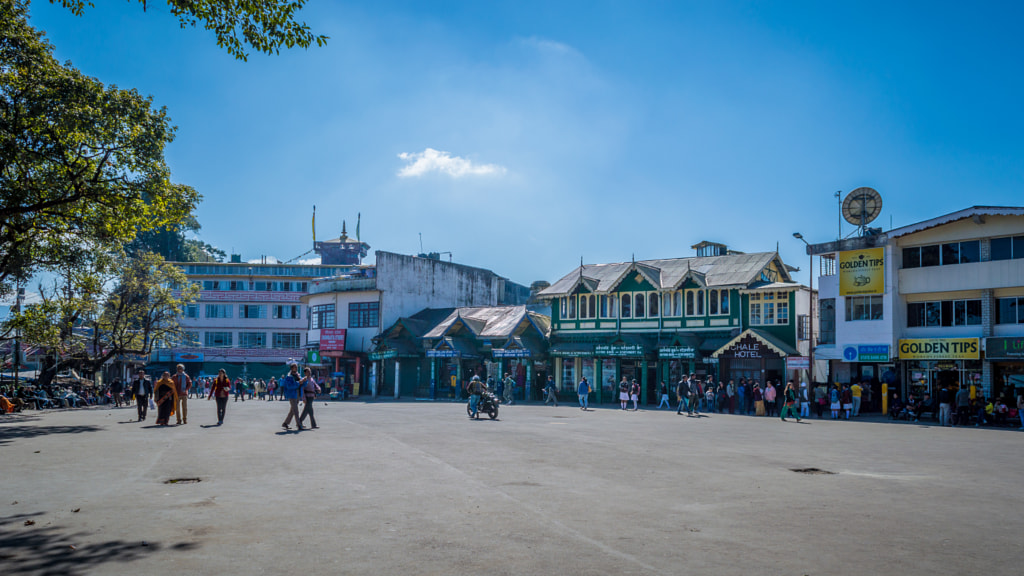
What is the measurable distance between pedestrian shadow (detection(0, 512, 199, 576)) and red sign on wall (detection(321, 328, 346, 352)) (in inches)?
1838

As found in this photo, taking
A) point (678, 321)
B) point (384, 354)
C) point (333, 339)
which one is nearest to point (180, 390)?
point (678, 321)

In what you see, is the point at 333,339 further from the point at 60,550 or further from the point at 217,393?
the point at 60,550

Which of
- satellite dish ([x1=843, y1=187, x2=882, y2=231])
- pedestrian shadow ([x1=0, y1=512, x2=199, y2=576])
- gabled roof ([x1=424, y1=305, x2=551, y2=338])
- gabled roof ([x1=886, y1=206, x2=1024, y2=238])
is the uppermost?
satellite dish ([x1=843, y1=187, x2=882, y2=231])

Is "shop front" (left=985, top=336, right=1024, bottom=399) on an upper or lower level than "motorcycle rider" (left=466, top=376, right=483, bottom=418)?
upper

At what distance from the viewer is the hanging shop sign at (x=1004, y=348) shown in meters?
29.3

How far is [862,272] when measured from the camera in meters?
34.4

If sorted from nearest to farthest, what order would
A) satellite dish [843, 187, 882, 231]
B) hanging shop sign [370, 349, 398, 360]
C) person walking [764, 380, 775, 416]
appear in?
1. person walking [764, 380, 775, 416]
2. satellite dish [843, 187, 882, 231]
3. hanging shop sign [370, 349, 398, 360]

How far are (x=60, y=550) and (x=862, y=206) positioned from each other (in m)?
35.7

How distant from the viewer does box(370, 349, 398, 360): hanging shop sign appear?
49041mm

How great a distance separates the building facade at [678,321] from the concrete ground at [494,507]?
801 inches

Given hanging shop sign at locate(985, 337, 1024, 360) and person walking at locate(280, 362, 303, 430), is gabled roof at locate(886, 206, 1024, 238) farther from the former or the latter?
person walking at locate(280, 362, 303, 430)

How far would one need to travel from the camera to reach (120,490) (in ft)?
31.5

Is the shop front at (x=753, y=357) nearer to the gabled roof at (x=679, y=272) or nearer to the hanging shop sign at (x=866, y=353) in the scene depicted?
the hanging shop sign at (x=866, y=353)

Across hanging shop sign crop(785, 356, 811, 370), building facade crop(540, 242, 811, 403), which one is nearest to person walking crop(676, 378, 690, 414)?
hanging shop sign crop(785, 356, 811, 370)
